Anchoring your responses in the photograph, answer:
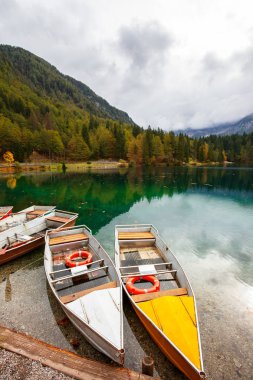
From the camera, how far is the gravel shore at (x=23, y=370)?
5.57 m

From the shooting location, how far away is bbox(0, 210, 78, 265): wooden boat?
1355 cm

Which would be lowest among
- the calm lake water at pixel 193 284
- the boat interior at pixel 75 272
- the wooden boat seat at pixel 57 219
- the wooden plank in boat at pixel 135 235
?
the calm lake water at pixel 193 284

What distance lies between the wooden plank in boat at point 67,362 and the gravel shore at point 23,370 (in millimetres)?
117

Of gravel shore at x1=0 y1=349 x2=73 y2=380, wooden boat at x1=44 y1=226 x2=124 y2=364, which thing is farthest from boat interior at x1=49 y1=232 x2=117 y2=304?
gravel shore at x1=0 y1=349 x2=73 y2=380

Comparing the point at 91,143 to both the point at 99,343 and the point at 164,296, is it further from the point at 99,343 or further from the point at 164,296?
the point at 99,343

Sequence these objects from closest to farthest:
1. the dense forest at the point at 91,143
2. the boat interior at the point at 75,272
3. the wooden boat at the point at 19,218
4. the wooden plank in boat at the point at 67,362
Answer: the wooden plank in boat at the point at 67,362 → the boat interior at the point at 75,272 → the wooden boat at the point at 19,218 → the dense forest at the point at 91,143

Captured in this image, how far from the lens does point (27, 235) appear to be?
656 inches

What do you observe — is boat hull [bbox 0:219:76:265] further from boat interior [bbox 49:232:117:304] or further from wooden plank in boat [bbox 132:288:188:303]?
wooden plank in boat [bbox 132:288:188:303]

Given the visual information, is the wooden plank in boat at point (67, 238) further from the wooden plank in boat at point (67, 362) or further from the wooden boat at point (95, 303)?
the wooden plank in boat at point (67, 362)

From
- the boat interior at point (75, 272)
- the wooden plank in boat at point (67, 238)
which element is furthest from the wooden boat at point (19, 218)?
the boat interior at point (75, 272)

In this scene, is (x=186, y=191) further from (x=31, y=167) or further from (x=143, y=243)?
(x=31, y=167)

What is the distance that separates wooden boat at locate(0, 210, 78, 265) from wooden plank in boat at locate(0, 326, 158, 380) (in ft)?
24.5

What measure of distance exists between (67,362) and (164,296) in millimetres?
4325

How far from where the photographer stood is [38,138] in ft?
344
